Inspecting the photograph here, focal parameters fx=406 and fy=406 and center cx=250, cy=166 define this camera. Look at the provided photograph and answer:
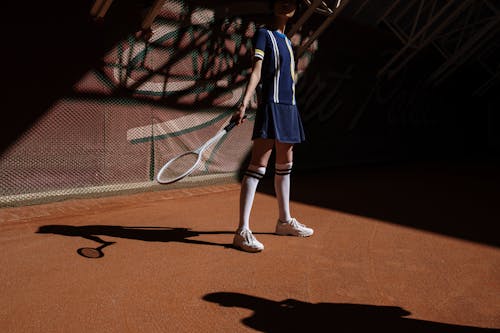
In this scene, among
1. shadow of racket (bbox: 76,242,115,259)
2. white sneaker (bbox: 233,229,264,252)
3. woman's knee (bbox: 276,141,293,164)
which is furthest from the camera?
woman's knee (bbox: 276,141,293,164)

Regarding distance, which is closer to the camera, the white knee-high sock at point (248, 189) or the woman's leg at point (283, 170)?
the white knee-high sock at point (248, 189)

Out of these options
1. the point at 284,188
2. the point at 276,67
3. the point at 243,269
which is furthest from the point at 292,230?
the point at 276,67

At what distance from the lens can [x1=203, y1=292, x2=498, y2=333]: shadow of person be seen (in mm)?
2117

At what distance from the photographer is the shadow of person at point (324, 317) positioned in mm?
2117

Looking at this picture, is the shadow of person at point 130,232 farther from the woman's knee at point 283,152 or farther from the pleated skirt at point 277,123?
the pleated skirt at point 277,123

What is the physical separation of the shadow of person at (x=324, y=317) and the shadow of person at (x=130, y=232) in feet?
3.78

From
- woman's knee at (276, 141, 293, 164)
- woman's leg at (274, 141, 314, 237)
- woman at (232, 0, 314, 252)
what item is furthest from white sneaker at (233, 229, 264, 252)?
woman's knee at (276, 141, 293, 164)

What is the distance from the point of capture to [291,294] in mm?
2514

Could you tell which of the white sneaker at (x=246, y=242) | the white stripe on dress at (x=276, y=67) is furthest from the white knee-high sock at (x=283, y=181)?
the white stripe on dress at (x=276, y=67)

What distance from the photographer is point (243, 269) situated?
292cm

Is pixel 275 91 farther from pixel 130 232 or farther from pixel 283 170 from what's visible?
pixel 130 232

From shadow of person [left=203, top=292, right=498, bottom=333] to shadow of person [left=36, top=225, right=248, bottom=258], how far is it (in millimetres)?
1152

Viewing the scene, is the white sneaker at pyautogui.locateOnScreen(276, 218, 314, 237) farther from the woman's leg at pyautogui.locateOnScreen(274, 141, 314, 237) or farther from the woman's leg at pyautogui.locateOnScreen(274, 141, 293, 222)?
the woman's leg at pyautogui.locateOnScreen(274, 141, 293, 222)

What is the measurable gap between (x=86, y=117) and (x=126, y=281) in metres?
3.17
